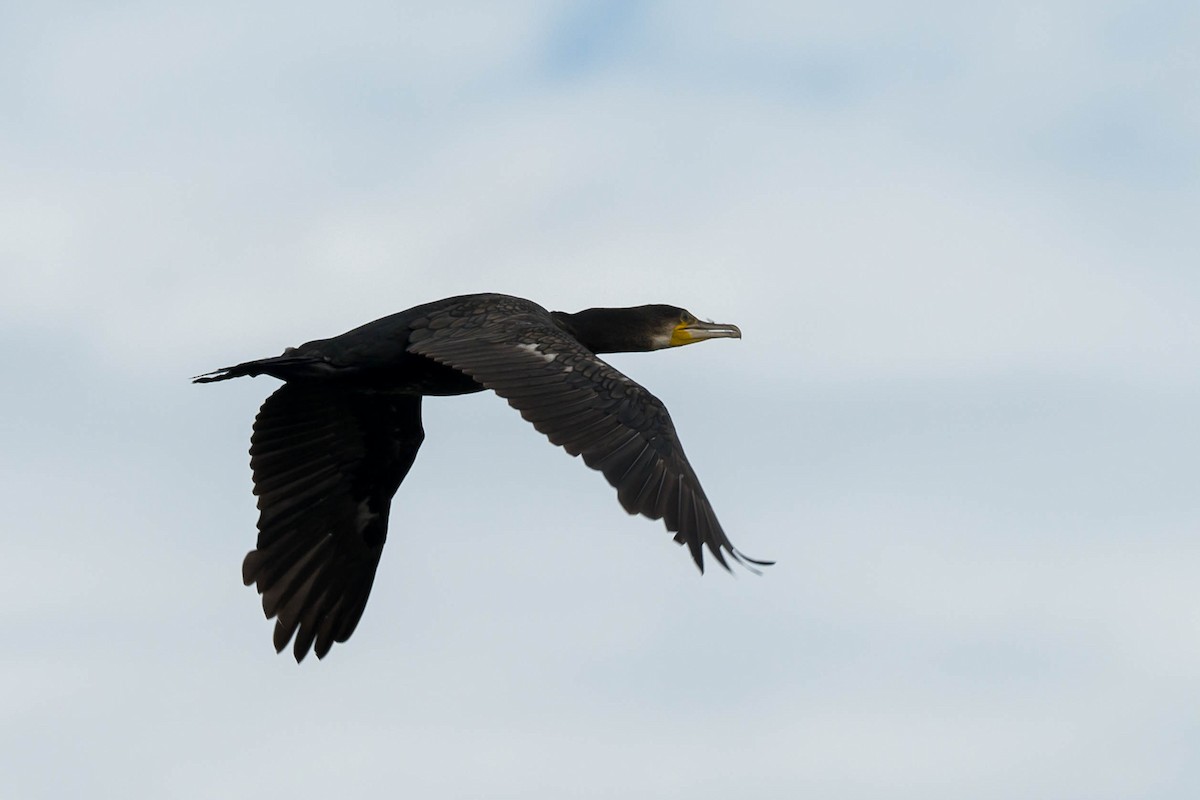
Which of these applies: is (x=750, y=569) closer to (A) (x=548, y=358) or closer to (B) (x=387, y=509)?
(A) (x=548, y=358)

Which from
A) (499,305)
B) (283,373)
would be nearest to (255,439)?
(283,373)

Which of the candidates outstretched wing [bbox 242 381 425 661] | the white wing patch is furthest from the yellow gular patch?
the white wing patch

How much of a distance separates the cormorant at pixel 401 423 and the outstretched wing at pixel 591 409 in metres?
0.01

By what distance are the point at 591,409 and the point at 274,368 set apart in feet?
9.65

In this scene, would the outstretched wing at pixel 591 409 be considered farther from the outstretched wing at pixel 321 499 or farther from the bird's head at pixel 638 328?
the outstretched wing at pixel 321 499

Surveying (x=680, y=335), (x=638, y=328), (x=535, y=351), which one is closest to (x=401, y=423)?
(x=638, y=328)

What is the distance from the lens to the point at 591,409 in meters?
11.8

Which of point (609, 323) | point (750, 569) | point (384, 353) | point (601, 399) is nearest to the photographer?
point (750, 569)

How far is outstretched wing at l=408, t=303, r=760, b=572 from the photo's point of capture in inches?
434

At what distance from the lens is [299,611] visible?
15312mm

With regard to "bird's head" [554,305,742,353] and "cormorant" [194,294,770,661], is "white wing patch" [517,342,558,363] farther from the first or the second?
"bird's head" [554,305,742,353]

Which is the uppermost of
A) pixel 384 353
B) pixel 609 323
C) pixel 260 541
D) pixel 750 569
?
pixel 609 323

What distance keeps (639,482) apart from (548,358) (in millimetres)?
1629

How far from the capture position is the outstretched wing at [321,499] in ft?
50.1
